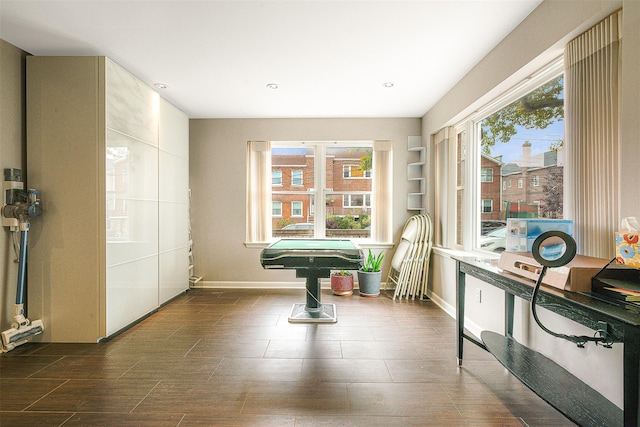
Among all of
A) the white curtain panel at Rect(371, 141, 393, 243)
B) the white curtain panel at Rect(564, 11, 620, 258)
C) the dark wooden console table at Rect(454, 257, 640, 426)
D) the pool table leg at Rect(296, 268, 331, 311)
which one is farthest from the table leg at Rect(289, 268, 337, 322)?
the white curtain panel at Rect(564, 11, 620, 258)

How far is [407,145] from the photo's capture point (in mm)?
4828

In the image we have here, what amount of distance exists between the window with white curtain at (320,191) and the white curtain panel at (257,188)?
0.04 meters

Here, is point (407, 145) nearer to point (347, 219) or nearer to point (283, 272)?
point (347, 219)

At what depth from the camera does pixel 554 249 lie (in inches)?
62.3

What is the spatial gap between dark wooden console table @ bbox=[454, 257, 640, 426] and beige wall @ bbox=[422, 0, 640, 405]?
0.36 feet

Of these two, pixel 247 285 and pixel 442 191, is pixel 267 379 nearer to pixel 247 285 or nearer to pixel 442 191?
pixel 247 285

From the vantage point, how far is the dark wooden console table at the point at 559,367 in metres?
1.03

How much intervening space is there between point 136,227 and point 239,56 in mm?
2000

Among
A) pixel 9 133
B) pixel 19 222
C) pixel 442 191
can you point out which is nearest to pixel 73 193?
pixel 19 222

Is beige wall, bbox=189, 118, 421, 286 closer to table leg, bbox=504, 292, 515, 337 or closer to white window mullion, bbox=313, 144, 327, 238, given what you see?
white window mullion, bbox=313, 144, 327, 238

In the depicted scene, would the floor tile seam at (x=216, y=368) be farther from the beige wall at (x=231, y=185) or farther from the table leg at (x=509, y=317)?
the beige wall at (x=231, y=185)

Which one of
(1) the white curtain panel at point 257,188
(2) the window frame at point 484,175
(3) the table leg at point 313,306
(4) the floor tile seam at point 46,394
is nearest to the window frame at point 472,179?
(2) the window frame at point 484,175

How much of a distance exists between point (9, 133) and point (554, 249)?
3.97 metres

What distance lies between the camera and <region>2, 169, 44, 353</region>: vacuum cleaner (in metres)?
2.64
